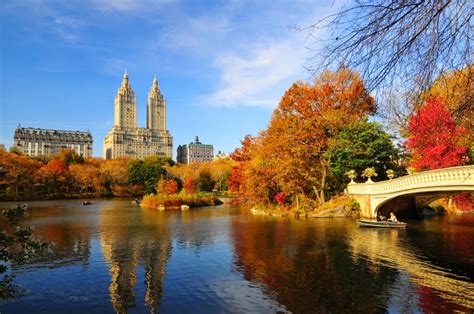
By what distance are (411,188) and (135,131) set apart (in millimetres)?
167102

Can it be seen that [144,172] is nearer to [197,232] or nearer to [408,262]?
[197,232]

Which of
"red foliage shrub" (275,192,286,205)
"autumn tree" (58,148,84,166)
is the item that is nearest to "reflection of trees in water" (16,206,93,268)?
"red foliage shrub" (275,192,286,205)

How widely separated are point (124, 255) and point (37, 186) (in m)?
56.7

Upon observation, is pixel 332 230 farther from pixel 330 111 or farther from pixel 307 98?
pixel 307 98

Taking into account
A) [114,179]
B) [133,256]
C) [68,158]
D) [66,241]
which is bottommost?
[133,256]

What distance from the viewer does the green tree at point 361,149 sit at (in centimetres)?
3058

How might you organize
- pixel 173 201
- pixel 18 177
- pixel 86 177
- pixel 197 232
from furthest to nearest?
pixel 86 177
pixel 18 177
pixel 173 201
pixel 197 232

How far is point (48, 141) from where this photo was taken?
15400 cm

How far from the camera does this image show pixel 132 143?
172 m

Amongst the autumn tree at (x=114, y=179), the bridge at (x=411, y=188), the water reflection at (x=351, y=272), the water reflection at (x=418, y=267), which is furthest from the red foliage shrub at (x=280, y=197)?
the autumn tree at (x=114, y=179)

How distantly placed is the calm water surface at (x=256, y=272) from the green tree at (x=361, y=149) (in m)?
9.69

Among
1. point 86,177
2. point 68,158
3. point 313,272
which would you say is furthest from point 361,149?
point 68,158

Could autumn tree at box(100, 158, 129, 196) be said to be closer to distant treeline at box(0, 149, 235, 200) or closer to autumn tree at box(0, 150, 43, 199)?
distant treeline at box(0, 149, 235, 200)

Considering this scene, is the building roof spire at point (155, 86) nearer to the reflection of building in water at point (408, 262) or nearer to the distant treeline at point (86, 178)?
the distant treeline at point (86, 178)
